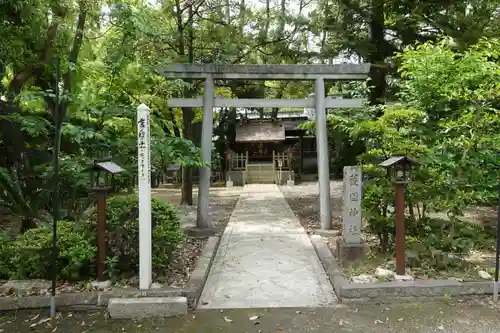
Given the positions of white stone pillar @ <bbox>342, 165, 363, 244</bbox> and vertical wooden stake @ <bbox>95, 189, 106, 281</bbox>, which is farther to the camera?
white stone pillar @ <bbox>342, 165, 363, 244</bbox>

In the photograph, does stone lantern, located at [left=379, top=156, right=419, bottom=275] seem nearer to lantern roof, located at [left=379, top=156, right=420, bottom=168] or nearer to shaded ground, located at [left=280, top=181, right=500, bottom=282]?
lantern roof, located at [left=379, top=156, right=420, bottom=168]

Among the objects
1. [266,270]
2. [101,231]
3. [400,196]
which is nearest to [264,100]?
[266,270]

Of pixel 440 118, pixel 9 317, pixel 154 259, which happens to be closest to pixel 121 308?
pixel 154 259

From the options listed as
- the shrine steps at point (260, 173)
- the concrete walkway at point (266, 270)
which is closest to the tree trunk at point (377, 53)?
the concrete walkway at point (266, 270)

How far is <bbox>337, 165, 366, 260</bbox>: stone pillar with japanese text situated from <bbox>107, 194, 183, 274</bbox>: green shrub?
2.31m

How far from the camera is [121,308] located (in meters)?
4.05

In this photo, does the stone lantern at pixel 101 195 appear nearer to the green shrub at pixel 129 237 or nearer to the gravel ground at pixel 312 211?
the green shrub at pixel 129 237

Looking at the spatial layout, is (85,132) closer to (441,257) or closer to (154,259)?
(154,259)

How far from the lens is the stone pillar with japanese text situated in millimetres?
5305

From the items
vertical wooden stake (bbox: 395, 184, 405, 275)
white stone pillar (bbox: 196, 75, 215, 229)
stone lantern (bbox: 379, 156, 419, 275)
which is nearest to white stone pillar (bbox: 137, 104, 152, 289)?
stone lantern (bbox: 379, 156, 419, 275)

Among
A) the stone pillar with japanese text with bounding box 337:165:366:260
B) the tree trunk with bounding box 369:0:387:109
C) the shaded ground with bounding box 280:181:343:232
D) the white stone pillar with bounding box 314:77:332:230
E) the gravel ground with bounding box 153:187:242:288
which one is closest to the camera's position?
the gravel ground with bounding box 153:187:242:288

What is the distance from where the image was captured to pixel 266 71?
7.35 m

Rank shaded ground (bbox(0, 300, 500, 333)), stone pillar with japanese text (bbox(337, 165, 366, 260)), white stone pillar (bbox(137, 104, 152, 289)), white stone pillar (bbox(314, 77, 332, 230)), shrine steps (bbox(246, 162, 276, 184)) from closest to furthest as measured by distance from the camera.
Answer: shaded ground (bbox(0, 300, 500, 333)), white stone pillar (bbox(137, 104, 152, 289)), stone pillar with japanese text (bbox(337, 165, 366, 260)), white stone pillar (bbox(314, 77, 332, 230)), shrine steps (bbox(246, 162, 276, 184))

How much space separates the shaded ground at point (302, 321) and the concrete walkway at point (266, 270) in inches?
10.5
